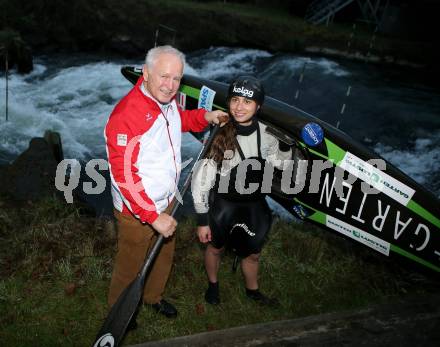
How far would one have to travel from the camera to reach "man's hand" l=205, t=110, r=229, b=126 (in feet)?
→ 9.46

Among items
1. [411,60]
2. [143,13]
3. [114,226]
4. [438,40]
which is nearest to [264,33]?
[143,13]

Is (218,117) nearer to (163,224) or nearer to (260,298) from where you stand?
(163,224)

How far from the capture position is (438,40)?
17562mm

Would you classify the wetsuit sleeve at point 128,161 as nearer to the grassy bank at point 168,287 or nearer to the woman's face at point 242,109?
the woman's face at point 242,109

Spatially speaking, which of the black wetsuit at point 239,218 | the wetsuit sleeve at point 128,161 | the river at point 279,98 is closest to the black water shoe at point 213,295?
the black wetsuit at point 239,218

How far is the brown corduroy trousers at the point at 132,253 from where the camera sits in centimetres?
267

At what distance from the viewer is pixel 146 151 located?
2422mm

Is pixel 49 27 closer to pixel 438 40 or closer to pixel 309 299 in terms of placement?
pixel 309 299

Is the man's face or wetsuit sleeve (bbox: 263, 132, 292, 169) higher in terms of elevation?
the man's face

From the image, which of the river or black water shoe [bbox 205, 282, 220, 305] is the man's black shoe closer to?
black water shoe [bbox 205, 282, 220, 305]

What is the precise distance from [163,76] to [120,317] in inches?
60.5

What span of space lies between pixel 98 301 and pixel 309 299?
184 centimetres

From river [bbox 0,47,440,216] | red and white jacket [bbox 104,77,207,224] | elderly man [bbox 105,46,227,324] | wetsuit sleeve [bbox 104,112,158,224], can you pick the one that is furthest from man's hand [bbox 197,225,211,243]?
river [bbox 0,47,440,216]

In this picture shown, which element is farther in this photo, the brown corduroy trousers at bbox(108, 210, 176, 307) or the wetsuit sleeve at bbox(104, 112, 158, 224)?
the brown corduroy trousers at bbox(108, 210, 176, 307)
